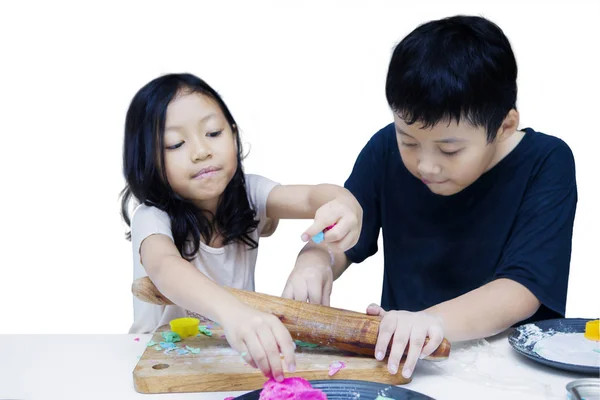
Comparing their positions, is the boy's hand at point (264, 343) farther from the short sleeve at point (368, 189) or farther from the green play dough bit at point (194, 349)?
the short sleeve at point (368, 189)

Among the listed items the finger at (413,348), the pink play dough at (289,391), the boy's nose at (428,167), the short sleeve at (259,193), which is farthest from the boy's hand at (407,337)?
the short sleeve at (259,193)

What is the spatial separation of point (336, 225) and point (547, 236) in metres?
0.50

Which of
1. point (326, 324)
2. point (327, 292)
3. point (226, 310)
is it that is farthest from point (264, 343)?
point (327, 292)

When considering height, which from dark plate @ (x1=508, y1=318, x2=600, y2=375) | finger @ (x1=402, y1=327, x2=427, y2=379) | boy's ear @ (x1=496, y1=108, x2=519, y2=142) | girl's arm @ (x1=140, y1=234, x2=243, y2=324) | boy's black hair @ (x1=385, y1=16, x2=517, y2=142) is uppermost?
boy's black hair @ (x1=385, y1=16, x2=517, y2=142)

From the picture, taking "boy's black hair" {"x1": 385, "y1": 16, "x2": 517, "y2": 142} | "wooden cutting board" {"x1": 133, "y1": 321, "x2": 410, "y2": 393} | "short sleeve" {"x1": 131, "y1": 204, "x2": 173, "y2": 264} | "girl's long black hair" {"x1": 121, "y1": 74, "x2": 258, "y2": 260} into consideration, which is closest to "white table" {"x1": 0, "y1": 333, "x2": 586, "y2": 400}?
"wooden cutting board" {"x1": 133, "y1": 321, "x2": 410, "y2": 393}

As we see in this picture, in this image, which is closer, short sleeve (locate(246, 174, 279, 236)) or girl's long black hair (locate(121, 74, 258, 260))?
girl's long black hair (locate(121, 74, 258, 260))

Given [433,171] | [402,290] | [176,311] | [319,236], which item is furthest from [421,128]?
[176,311]

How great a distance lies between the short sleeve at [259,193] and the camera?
6.40ft

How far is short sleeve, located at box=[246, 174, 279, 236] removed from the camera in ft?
6.40

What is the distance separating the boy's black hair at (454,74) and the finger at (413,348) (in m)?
0.42

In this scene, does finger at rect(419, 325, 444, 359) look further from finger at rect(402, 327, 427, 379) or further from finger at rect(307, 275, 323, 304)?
finger at rect(307, 275, 323, 304)

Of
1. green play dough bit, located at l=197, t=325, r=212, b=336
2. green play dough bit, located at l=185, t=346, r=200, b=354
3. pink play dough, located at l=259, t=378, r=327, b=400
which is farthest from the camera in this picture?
green play dough bit, located at l=197, t=325, r=212, b=336

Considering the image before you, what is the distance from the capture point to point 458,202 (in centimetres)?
176

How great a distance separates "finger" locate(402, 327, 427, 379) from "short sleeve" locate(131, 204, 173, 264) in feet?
2.08
